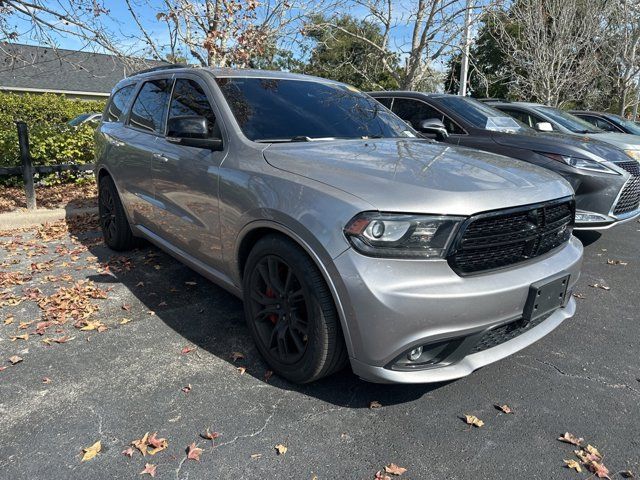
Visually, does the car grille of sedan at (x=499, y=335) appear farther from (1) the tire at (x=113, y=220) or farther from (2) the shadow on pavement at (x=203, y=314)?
(1) the tire at (x=113, y=220)

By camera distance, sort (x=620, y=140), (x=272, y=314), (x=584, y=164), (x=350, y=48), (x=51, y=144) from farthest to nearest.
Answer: (x=350, y=48), (x=620, y=140), (x=51, y=144), (x=584, y=164), (x=272, y=314)

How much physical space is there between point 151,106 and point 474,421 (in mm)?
3708

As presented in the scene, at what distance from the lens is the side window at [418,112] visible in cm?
633

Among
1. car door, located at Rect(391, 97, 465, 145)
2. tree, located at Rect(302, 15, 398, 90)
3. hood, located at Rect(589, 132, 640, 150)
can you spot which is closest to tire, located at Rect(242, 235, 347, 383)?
car door, located at Rect(391, 97, 465, 145)

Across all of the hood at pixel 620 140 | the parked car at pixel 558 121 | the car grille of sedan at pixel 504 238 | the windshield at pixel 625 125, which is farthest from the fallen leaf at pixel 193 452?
the windshield at pixel 625 125

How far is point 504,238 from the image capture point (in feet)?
8.09

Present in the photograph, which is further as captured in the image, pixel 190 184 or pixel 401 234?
pixel 190 184

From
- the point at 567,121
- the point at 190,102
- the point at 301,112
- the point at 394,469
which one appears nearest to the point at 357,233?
the point at 394,469

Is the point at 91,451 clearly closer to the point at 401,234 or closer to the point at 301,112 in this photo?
the point at 401,234

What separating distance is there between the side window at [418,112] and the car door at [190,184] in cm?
332

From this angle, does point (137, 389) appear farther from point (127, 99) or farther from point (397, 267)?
point (127, 99)

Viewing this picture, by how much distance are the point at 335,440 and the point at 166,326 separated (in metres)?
1.77

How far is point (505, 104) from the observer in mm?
8562

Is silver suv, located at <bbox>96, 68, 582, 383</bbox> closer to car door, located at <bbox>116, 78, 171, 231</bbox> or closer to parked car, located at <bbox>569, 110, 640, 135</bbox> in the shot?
car door, located at <bbox>116, 78, 171, 231</bbox>
